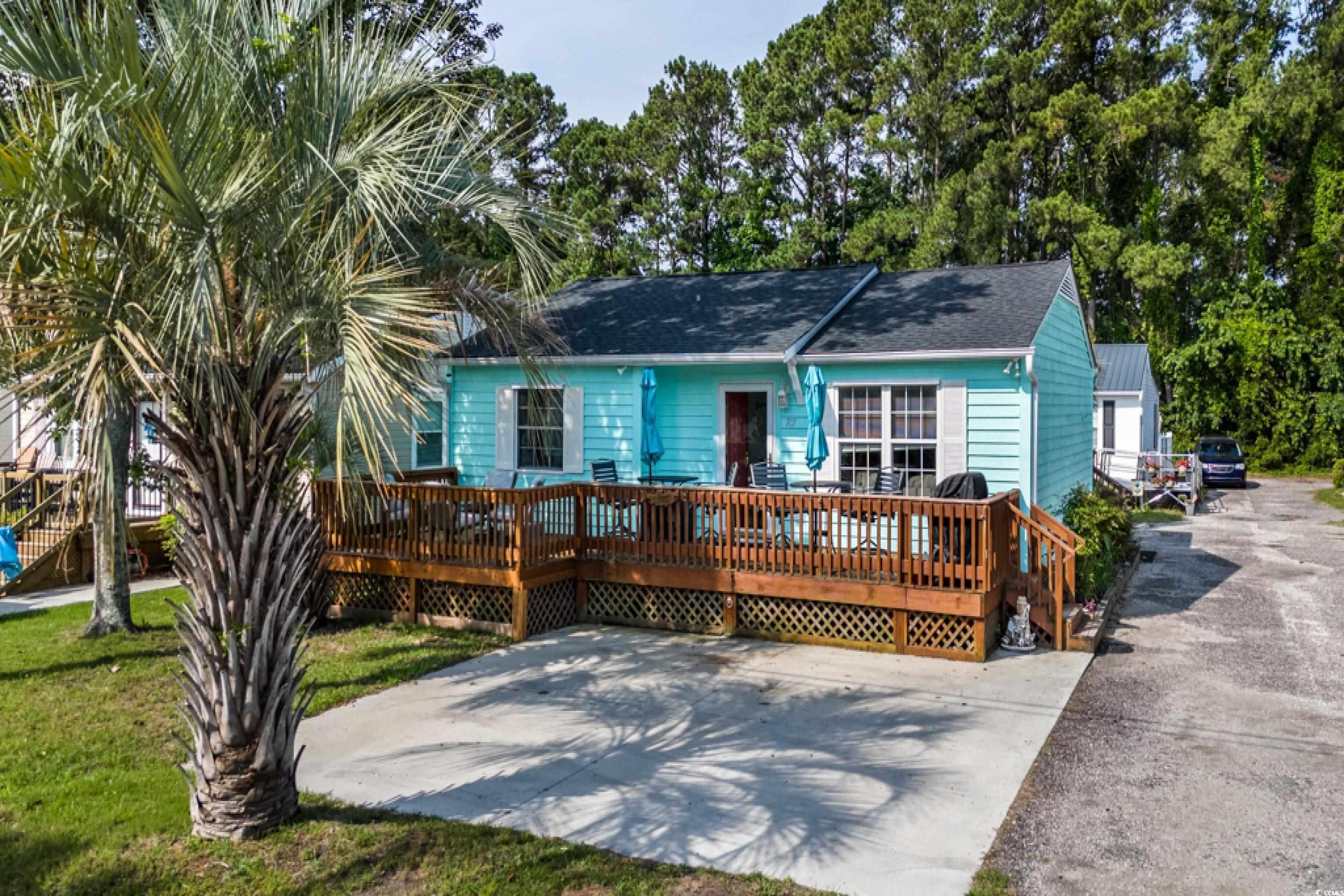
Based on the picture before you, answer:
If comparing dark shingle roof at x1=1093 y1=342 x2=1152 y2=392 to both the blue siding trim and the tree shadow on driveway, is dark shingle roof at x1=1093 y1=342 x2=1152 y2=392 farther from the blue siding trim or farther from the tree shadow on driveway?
the tree shadow on driveway

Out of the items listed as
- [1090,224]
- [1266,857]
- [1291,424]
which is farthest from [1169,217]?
[1266,857]

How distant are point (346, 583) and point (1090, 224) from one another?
27419 mm

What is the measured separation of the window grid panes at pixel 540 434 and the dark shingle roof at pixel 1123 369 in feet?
52.2

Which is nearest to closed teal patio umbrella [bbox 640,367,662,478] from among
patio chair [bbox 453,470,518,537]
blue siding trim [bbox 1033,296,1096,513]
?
patio chair [bbox 453,470,518,537]

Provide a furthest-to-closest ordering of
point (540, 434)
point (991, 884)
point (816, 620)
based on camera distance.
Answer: point (540, 434)
point (816, 620)
point (991, 884)

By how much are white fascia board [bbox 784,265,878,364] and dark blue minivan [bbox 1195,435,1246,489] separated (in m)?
15.7

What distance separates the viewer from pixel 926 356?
1053 cm

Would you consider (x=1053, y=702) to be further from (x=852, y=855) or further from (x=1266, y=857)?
(x=852, y=855)

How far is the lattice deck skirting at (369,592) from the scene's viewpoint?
30.9ft

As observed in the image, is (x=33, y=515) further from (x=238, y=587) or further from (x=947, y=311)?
(x=947, y=311)

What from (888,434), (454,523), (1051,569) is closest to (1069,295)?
(888,434)

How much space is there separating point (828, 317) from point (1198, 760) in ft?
25.3

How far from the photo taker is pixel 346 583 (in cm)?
969

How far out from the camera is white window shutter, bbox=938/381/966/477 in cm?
1057
